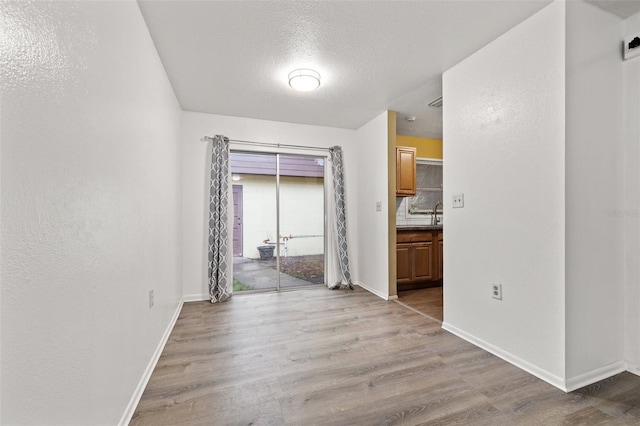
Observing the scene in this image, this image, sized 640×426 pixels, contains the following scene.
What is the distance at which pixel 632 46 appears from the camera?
1824 mm

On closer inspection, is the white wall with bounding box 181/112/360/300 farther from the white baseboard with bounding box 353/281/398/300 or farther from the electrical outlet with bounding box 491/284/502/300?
the electrical outlet with bounding box 491/284/502/300

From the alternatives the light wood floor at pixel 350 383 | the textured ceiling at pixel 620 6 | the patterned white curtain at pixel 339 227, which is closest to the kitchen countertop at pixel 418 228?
the patterned white curtain at pixel 339 227

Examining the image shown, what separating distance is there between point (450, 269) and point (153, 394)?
8.15 feet

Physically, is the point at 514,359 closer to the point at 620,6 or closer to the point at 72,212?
the point at 620,6

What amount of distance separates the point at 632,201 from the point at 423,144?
10.1 ft

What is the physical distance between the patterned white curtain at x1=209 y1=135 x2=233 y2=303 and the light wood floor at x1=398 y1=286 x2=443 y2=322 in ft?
7.52

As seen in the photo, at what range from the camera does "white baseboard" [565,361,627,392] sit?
170cm

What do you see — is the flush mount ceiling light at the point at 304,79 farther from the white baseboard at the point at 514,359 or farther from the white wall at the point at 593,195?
the white baseboard at the point at 514,359

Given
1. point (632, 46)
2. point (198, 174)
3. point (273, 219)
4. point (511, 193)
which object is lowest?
point (273, 219)

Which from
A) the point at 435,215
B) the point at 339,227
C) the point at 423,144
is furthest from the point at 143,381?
the point at 423,144

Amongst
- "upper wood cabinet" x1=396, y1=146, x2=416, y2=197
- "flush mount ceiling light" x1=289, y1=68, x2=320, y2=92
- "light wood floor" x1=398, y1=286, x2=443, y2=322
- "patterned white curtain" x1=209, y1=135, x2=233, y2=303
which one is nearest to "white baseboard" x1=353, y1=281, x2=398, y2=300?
"light wood floor" x1=398, y1=286, x2=443, y2=322

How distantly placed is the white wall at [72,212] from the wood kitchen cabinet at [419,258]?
10.2ft

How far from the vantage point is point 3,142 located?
67 cm

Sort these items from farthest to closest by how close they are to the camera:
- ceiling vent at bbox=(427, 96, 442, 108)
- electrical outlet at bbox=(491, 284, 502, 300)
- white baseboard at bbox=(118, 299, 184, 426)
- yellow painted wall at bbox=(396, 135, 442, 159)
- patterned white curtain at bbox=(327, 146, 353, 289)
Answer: yellow painted wall at bbox=(396, 135, 442, 159)
patterned white curtain at bbox=(327, 146, 353, 289)
ceiling vent at bbox=(427, 96, 442, 108)
electrical outlet at bbox=(491, 284, 502, 300)
white baseboard at bbox=(118, 299, 184, 426)
